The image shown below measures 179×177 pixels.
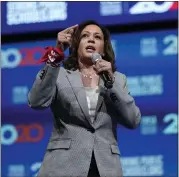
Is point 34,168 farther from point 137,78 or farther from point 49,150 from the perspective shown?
point 49,150

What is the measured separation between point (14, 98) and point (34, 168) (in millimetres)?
453

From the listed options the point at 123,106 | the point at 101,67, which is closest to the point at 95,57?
the point at 101,67

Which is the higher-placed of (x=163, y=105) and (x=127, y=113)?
(x=127, y=113)

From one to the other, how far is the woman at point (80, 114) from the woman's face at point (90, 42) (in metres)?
0.03

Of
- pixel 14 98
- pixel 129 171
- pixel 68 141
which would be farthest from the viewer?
pixel 14 98

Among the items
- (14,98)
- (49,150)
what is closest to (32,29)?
(14,98)

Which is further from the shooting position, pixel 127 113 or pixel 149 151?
pixel 149 151

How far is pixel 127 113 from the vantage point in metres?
1.57

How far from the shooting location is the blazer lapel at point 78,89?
1556 millimetres

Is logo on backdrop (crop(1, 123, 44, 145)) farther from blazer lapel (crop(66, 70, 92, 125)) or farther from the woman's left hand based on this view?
the woman's left hand

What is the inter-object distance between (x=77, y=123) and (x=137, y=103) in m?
1.72

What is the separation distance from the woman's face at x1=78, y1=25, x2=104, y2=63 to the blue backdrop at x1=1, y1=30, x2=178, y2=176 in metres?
1.52

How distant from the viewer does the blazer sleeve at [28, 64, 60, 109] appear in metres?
1.54

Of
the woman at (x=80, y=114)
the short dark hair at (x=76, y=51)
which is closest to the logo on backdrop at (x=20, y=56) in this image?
the short dark hair at (x=76, y=51)
